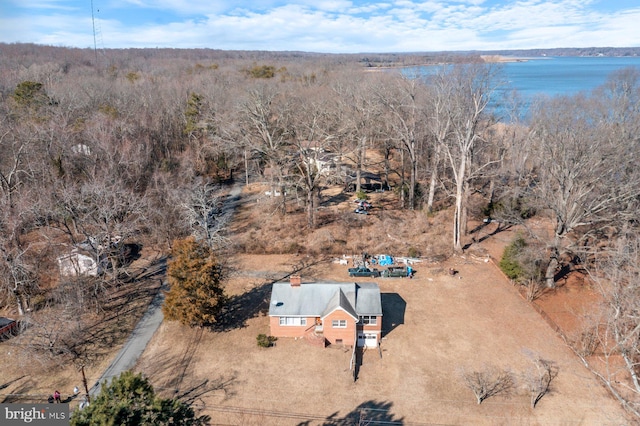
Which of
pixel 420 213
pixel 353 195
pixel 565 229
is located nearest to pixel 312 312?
pixel 565 229

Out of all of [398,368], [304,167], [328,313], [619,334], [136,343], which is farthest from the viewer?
[304,167]

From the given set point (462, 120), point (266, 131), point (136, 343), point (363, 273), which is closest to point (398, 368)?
point (363, 273)

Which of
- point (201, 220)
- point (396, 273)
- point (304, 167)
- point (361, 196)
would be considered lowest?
point (396, 273)

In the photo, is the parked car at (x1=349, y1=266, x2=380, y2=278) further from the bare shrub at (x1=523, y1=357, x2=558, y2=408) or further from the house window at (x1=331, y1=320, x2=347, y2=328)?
the bare shrub at (x1=523, y1=357, x2=558, y2=408)

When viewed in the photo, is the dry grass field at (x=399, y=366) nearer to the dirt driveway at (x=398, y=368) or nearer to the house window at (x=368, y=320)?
the dirt driveway at (x=398, y=368)

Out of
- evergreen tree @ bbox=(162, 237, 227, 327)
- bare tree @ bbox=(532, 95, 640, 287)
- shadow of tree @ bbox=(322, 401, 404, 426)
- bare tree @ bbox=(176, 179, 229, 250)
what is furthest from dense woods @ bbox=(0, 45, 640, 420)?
shadow of tree @ bbox=(322, 401, 404, 426)

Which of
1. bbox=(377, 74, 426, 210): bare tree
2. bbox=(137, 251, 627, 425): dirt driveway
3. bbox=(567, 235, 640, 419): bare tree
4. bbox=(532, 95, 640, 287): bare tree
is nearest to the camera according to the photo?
bbox=(567, 235, 640, 419): bare tree

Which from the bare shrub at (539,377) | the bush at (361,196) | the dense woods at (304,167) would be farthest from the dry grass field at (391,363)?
the bush at (361,196)

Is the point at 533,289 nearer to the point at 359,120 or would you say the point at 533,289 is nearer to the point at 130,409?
the point at 130,409
